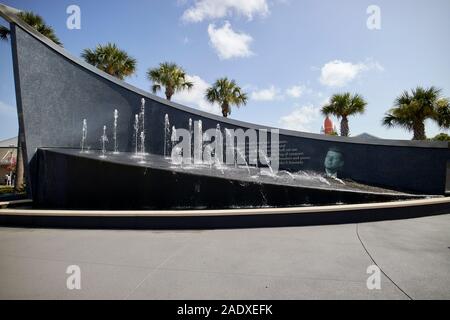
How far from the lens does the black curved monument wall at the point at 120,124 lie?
32.6ft

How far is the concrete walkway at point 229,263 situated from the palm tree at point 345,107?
66.0 ft

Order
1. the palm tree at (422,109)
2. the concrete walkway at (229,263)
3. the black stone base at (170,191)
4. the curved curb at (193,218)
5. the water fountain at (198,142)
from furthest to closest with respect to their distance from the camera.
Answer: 1. the palm tree at (422,109)
2. the water fountain at (198,142)
3. the black stone base at (170,191)
4. the curved curb at (193,218)
5. the concrete walkway at (229,263)

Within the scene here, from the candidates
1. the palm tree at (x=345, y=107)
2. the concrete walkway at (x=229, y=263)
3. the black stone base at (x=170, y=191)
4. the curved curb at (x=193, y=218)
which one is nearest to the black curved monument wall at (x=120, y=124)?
the black stone base at (x=170, y=191)

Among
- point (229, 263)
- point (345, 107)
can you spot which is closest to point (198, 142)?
point (229, 263)

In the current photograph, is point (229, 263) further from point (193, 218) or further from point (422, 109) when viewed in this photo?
point (422, 109)

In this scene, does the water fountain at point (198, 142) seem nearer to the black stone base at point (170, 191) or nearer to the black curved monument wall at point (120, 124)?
the black curved monument wall at point (120, 124)

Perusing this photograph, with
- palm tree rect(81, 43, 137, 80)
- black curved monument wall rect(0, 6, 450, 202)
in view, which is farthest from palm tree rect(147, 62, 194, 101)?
black curved monument wall rect(0, 6, 450, 202)

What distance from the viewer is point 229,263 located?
12.2 feet

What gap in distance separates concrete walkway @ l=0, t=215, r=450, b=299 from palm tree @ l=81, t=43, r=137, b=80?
59.7 feet

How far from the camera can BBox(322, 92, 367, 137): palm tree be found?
23.3m

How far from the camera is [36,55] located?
33.6ft

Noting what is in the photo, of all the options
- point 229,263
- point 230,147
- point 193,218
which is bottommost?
point 229,263

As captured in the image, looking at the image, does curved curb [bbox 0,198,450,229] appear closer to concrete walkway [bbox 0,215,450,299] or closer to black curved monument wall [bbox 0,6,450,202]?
concrete walkway [bbox 0,215,450,299]

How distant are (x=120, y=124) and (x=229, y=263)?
34.7 feet
